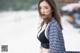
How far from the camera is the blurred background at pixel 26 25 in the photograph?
14.0 feet

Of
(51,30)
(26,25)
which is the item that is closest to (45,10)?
(51,30)

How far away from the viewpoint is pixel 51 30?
2.54 meters

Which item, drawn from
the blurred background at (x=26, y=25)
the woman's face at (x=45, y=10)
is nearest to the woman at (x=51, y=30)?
the woman's face at (x=45, y=10)

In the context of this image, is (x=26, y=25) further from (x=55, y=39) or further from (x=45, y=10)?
(x=55, y=39)

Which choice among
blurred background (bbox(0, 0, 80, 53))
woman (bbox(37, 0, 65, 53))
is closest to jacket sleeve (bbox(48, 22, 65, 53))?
woman (bbox(37, 0, 65, 53))

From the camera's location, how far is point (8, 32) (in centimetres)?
439

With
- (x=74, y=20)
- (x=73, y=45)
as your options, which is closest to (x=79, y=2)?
(x=74, y=20)

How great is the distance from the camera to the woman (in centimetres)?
251

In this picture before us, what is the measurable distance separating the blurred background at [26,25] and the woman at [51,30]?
1.55m

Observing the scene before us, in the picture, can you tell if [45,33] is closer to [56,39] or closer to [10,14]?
[56,39]

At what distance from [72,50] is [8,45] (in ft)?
3.17

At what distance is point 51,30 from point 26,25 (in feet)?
5.99

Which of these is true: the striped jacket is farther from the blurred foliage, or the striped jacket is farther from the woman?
the blurred foliage

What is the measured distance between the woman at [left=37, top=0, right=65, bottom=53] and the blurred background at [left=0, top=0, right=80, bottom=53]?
1552mm
